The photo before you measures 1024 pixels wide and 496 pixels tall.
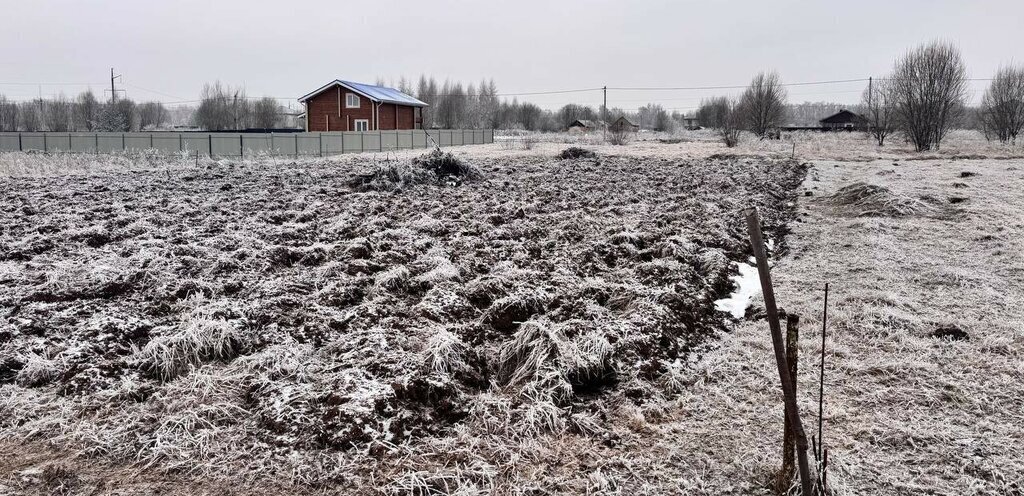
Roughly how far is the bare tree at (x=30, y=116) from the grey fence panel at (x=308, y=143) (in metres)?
57.9

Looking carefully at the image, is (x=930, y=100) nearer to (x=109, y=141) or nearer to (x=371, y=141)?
(x=371, y=141)

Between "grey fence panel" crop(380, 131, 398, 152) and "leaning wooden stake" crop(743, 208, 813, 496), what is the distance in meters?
31.2

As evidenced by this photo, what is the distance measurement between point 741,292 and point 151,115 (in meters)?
87.9

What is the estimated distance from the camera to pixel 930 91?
2931 cm

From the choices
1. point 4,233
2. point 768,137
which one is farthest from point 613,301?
point 768,137

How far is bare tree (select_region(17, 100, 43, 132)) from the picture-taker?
225 ft

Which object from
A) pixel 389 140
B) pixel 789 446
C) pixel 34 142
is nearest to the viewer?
pixel 789 446

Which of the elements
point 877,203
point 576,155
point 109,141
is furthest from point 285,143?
point 877,203

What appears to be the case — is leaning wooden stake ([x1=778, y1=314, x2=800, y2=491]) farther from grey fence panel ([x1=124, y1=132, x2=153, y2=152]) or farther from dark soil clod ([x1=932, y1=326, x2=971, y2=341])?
grey fence panel ([x1=124, y1=132, x2=153, y2=152])

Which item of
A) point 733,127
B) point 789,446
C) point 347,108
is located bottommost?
point 789,446

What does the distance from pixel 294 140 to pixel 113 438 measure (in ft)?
82.1

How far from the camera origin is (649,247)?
7.17 meters

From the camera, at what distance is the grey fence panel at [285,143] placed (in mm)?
25750

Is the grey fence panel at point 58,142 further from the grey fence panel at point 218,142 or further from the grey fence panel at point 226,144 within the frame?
the grey fence panel at point 226,144
